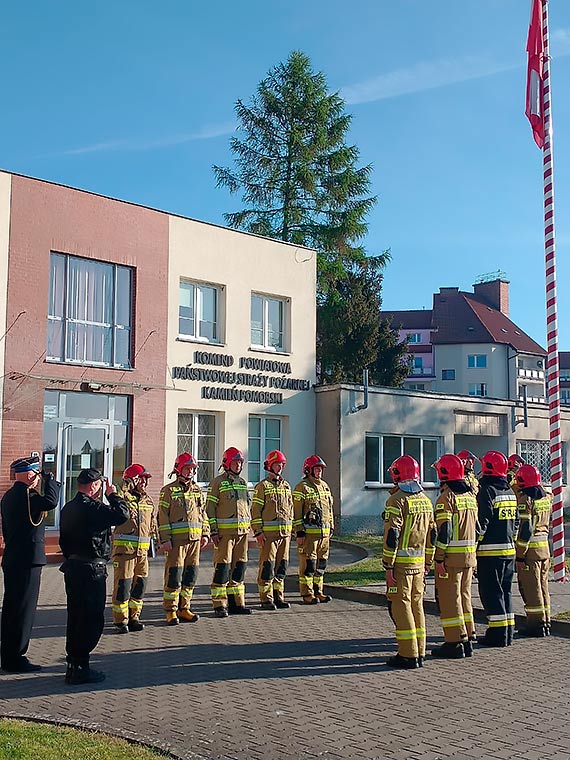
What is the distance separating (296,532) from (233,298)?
9966 mm

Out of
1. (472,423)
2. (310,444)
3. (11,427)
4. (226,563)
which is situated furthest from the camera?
(472,423)

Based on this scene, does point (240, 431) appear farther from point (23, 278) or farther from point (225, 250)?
point (23, 278)

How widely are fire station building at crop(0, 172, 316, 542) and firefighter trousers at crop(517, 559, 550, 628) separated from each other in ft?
34.4

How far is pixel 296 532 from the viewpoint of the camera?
1297cm

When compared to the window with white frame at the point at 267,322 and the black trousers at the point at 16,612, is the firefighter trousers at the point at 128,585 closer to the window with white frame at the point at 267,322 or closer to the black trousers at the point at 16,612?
the black trousers at the point at 16,612

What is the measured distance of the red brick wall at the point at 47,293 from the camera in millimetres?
17734

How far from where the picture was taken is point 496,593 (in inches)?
386

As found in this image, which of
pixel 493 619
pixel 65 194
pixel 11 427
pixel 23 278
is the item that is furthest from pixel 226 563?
pixel 65 194

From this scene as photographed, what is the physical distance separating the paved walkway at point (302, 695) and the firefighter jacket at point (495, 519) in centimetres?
111

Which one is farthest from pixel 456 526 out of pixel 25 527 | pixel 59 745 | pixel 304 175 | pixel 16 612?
pixel 304 175

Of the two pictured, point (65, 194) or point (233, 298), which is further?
point (233, 298)

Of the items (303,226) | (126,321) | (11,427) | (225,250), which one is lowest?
(11,427)

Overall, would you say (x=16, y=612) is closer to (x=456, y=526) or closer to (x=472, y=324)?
(x=456, y=526)

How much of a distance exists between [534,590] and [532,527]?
0.75 meters
